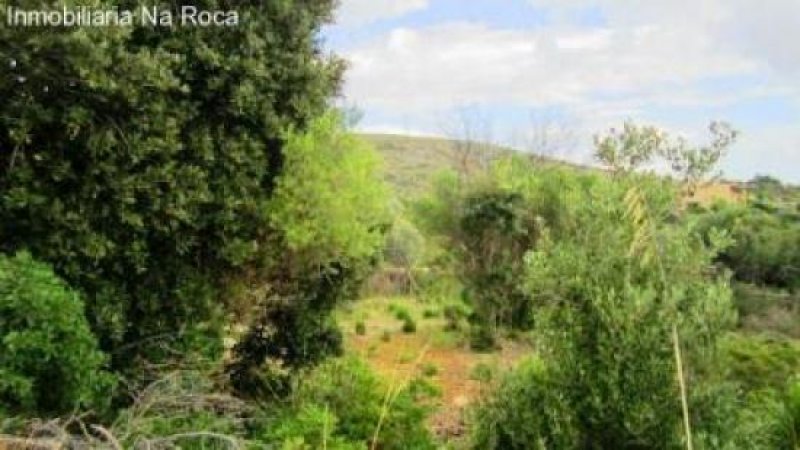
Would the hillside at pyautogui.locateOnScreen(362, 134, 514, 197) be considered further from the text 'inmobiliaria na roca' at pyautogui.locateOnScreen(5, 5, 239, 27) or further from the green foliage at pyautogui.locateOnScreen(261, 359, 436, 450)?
the text 'inmobiliaria na roca' at pyautogui.locateOnScreen(5, 5, 239, 27)

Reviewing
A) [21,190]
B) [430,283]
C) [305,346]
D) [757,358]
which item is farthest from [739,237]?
[21,190]

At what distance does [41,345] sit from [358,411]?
316cm

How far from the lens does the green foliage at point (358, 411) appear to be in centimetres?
861

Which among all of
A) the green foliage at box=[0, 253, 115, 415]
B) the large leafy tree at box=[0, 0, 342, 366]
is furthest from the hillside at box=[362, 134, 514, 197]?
the green foliage at box=[0, 253, 115, 415]

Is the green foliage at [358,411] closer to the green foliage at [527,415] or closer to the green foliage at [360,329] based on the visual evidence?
the green foliage at [527,415]

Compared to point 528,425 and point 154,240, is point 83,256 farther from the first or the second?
point 528,425

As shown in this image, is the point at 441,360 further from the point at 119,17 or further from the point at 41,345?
the point at 41,345

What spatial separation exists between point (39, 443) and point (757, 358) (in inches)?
333

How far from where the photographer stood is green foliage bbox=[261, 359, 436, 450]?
28.2ft

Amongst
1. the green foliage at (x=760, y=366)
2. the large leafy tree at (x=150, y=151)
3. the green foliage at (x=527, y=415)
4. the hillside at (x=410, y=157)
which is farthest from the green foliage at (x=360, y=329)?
the hillside at (x=410, y=157)

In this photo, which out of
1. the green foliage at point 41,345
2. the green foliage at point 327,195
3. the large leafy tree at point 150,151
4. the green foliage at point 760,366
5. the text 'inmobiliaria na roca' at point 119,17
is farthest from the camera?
the green foliage at point 760,366

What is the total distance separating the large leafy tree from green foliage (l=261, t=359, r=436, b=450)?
1.42 m

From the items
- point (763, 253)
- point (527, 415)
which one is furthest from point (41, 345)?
point (763, 253)

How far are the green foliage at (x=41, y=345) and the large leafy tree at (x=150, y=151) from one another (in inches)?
30.2
